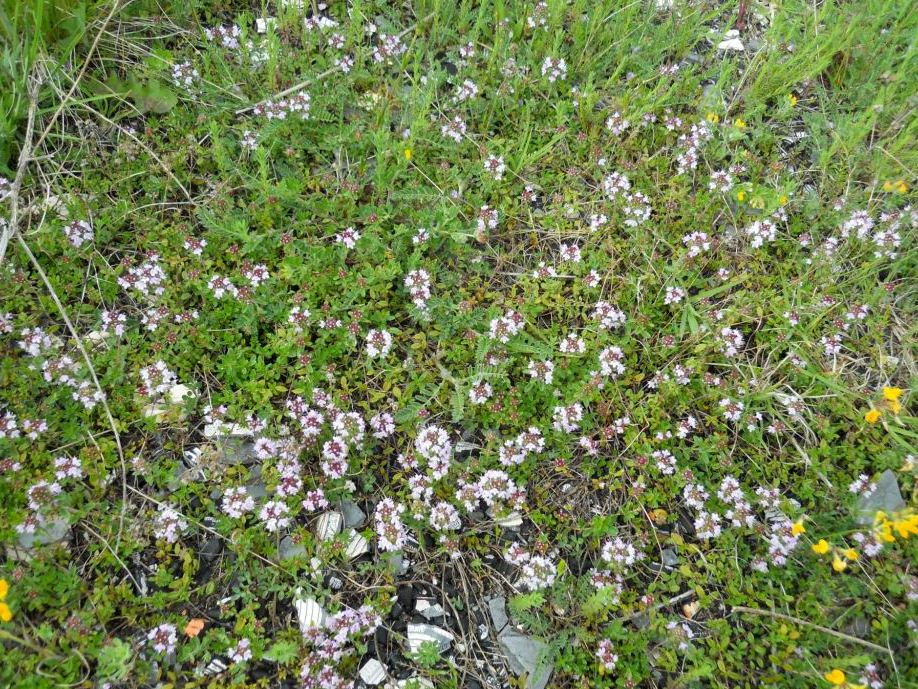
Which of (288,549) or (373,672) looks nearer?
(373,672)

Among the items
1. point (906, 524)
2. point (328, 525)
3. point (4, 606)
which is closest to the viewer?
point (4, 606)

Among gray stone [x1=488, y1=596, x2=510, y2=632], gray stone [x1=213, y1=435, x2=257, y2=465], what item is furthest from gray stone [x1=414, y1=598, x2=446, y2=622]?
gray stone [x1=213, y1=435, x2=257, y2=465]

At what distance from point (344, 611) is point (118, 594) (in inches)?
47.8

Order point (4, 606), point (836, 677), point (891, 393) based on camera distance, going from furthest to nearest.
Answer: point (891, 393) < point (836, 677) < point (4, 606)

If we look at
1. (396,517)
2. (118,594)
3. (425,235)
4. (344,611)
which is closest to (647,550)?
(396,517)

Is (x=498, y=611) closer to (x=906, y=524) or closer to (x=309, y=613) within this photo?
(x=309, y=613)

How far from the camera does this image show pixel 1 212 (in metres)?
3.93

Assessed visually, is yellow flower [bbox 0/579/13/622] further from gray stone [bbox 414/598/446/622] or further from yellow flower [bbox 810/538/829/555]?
yellow flower [bbox 810/538/829/555]

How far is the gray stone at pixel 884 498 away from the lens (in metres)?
3.90

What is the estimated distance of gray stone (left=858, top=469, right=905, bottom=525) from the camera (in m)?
3.90

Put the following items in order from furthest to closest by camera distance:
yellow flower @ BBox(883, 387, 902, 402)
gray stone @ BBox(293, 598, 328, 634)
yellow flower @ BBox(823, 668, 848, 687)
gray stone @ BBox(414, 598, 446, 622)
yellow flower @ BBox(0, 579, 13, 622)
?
yellow flower @ BBox(883, 387, 902, 402), gray stone @ BBox(414, 598, 446, 622), gray stone @ BBox(293, 598, 328, 634), yellow flower @ BBox(823, 668, 848, 687), yellow flower @ BBox(0, 579, 13, 622)

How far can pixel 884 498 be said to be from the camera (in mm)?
3922

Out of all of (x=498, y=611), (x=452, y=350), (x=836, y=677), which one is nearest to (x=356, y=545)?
(x=498, y=611)

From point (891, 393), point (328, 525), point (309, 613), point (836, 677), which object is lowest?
point (309, 613)
